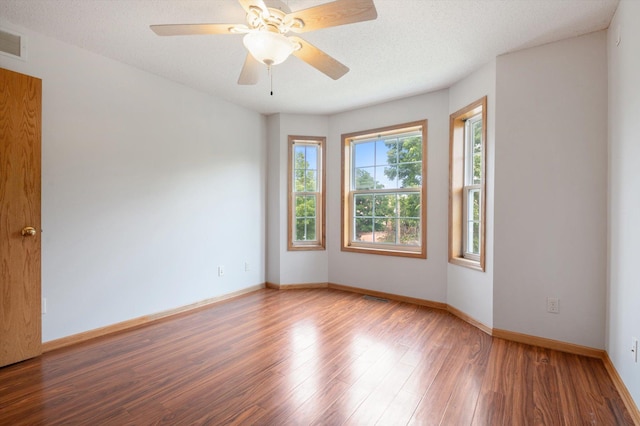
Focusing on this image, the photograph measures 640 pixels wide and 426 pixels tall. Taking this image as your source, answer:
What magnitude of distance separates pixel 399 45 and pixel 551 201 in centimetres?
182

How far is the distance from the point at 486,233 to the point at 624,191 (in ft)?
3.40

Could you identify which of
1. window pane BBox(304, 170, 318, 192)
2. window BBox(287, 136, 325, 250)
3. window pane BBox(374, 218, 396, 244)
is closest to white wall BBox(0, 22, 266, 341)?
window BBox(287, 136, 325, 250)

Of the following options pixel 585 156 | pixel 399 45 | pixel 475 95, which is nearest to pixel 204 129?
pixel 399 45

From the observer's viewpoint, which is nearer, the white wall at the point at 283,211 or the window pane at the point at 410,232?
the window pane at the point at 410,232

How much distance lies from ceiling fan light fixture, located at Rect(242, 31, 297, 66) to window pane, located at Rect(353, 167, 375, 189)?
267 centimetres

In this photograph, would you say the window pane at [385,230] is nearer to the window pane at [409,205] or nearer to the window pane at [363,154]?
the window pane at [409,205]

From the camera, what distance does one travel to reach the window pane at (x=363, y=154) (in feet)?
13.9

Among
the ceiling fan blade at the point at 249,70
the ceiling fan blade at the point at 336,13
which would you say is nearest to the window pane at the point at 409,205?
the ceiling fan blade at the point at 249,70

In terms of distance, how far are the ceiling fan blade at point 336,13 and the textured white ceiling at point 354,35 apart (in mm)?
505

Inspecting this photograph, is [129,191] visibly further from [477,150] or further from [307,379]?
[477,150]

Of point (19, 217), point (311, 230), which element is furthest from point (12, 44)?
point (311, 230)

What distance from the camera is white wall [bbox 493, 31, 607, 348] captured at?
7.81 feet

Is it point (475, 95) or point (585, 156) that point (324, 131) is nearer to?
point (475, 95)

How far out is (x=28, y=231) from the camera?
229cm
